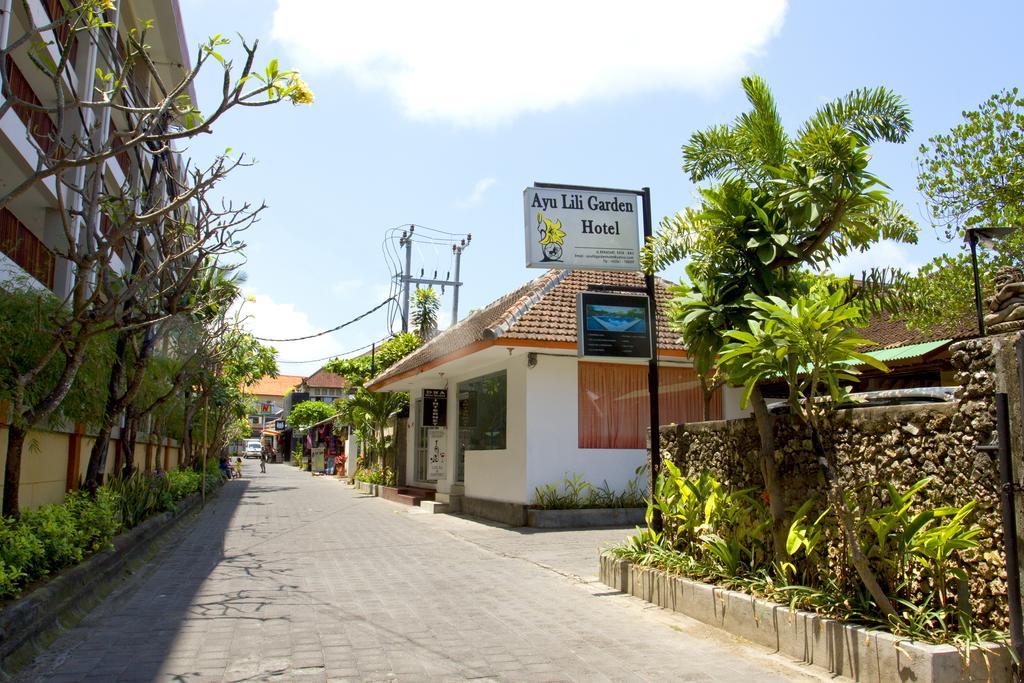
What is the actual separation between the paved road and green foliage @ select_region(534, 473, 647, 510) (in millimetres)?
1735

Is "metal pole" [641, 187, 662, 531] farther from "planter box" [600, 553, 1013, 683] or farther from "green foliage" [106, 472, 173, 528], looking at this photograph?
"green foliage" [106, 472, 173, 528]

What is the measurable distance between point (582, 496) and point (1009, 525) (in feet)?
33.7

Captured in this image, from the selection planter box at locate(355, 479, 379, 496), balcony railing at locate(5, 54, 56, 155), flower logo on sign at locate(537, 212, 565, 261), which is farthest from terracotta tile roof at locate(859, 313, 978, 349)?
planter box at locate(355, 479, 379, 496)

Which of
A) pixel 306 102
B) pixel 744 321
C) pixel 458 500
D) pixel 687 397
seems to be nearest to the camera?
pixel 306 102

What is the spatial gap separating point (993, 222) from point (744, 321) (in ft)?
28.0

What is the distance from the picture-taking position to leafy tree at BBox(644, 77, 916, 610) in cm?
652

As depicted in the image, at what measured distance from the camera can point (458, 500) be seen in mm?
18109

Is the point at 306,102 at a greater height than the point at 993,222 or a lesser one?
lesser

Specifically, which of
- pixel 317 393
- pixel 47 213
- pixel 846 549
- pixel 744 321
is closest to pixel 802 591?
pixel 846 549

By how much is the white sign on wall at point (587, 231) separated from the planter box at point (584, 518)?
17.7ft

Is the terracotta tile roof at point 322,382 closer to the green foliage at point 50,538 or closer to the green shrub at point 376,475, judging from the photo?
the green shrub at point 376,475

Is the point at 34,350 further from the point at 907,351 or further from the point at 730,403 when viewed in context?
the point at 907,351

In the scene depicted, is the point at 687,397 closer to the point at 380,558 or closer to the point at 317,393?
the point at 380,558

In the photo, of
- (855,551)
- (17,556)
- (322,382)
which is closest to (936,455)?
(855,551)
